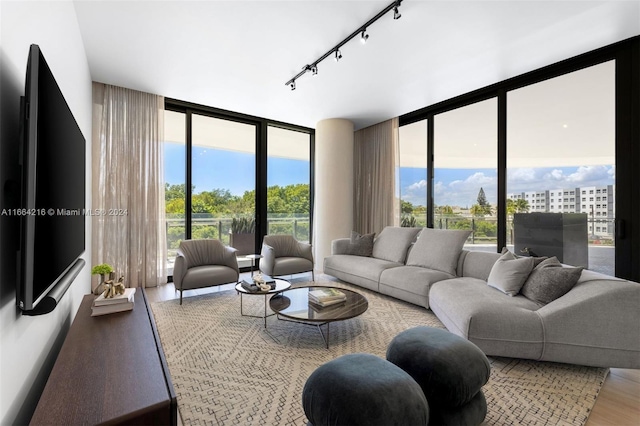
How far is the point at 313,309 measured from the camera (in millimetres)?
2594

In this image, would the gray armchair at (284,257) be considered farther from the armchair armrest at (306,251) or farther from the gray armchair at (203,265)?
the gray armchair at (203,265)

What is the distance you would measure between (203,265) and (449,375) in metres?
3.25

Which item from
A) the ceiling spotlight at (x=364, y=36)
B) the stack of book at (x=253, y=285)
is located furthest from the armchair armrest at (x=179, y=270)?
the ceiling spotlight at (x=364, y=36)

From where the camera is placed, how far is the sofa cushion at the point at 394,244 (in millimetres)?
4145

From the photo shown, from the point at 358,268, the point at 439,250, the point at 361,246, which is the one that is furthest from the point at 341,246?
the point at 439,250

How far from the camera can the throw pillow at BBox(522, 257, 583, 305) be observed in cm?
230

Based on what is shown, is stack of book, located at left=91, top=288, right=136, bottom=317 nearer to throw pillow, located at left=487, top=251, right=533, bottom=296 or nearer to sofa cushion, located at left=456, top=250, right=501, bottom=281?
throw pillow, located at left=487, top=251, right=533, bottom=296

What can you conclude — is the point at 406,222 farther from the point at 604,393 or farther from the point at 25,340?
the point at 25,340

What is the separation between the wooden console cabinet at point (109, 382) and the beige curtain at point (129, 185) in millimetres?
2708

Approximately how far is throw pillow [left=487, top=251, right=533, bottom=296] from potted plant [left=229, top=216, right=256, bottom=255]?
12.8 ft

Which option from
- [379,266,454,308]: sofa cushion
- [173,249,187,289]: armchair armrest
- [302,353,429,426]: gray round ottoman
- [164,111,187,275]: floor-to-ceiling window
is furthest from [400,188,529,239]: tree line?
[164,111,187,275]: floor-to-ceiling window

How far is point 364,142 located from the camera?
6.12m

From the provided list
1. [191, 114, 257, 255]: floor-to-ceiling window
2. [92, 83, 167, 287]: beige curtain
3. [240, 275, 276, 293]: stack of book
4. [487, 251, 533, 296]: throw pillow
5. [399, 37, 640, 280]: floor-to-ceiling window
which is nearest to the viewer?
[487, 251, 533, 296]: throw pillow

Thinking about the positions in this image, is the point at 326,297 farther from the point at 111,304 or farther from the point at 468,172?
the point at 468,172
